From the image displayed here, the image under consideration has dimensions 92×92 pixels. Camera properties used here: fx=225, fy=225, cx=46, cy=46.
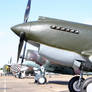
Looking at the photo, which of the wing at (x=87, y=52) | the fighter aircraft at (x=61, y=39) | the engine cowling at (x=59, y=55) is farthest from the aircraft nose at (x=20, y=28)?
the wing at (x=87, y=52)

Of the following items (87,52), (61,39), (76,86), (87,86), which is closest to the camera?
(87,86)

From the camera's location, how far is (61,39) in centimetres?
837

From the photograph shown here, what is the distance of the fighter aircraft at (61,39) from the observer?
831 centimetres

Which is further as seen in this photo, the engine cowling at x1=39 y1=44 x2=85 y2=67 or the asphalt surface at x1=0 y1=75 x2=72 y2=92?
the asphalt surface at x1=0 y1=75 x2=72 y2=92

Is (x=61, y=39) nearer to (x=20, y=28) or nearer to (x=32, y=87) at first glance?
(x=20, y=28)

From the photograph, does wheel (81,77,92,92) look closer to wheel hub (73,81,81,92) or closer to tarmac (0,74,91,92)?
wheel hub (73,81,81,92)

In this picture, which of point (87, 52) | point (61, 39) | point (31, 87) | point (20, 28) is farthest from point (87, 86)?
point (31, 87)

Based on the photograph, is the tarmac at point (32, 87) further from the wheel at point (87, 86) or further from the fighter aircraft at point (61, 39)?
the wheel at point (87, 86)

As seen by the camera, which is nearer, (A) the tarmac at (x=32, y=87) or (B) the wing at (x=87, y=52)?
(B) the wing at (x=87, y=52)

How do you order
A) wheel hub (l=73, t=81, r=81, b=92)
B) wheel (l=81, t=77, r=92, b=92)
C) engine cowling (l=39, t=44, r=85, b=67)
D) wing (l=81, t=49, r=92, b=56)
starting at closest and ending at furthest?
wheel (l=81, t=77, r=92, b=92) → wing (l=81, t=49, r=92, b=56) → engine cowling (l=39, t=44, r=85, b=67) → wheel hub (l=73, t=81, r=81, b=92)

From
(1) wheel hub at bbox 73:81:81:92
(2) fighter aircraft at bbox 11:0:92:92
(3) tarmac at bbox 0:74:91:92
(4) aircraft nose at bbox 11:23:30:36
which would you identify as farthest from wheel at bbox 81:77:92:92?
(3) tarmac at bbox 0:74:91:92

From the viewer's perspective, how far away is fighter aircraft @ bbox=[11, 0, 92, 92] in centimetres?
831

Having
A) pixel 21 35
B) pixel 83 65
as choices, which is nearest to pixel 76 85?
pixel 83 65

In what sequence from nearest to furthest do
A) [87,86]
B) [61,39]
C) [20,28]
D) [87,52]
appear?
Result: [87,86] → [87,52] → [61,39] → [20,28]
